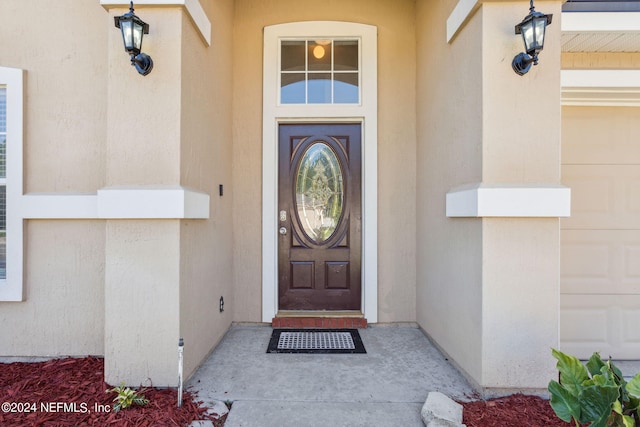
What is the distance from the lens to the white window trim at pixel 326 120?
3.68 meters

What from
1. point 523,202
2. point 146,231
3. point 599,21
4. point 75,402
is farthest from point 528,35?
point 75,402

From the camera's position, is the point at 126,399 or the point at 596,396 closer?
the point at 596,396

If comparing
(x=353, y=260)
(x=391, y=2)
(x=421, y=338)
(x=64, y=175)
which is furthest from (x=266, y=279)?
(x=391, y=2)

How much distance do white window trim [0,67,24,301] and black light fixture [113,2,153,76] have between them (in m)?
1.28

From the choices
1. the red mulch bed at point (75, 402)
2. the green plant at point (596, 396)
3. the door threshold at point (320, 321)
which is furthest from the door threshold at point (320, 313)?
the green plant at point (596, 396)

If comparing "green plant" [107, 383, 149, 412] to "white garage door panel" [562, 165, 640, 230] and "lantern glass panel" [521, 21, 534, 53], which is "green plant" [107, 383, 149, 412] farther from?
"white garage door panel" [562, 165, 640, 230]

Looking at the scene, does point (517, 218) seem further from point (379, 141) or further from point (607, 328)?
point (379, 141)

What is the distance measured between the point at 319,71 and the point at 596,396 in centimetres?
355

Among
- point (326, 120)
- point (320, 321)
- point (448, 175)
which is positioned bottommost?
point (320, 321)

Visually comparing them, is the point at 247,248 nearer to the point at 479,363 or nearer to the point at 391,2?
the point at 479,363

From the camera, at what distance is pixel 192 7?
252 centimetres

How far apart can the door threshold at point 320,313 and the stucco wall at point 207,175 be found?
1.96 ft

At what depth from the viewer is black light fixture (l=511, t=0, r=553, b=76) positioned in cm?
212

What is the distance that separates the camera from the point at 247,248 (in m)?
3.73
